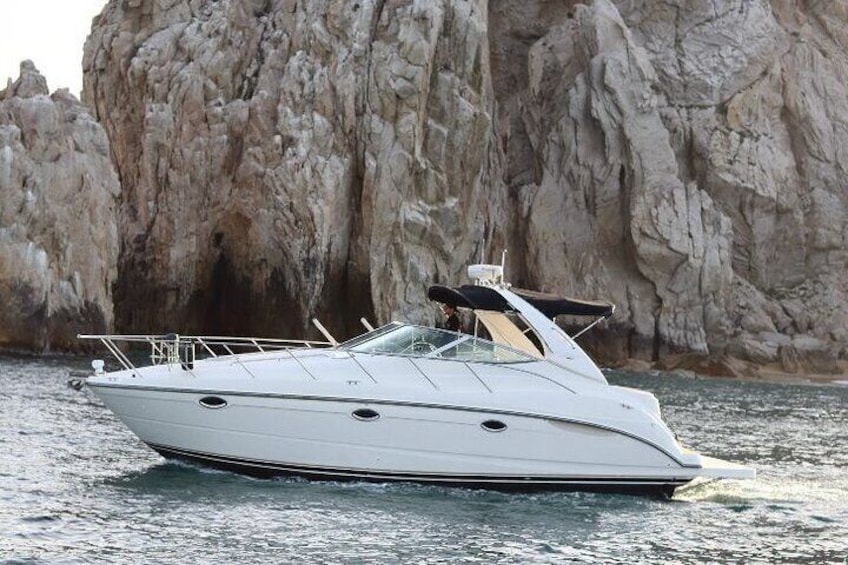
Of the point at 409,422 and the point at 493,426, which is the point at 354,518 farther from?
the point at 493,426

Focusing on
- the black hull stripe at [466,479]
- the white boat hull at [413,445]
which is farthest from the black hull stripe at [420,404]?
the black hull stripe at [466,479]

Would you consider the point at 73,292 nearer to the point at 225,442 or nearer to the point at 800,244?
the point at 225,442

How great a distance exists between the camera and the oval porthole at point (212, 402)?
17.5 m

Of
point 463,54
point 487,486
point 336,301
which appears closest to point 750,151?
point 463,54

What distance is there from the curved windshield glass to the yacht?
78 mm

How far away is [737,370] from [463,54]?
842 inches

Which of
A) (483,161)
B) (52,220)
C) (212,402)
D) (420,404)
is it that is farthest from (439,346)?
(483,161)

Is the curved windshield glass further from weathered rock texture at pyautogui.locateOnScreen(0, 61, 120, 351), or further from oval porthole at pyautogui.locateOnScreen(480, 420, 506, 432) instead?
weathered rock texture at pyautogui.locateOnScreen(0, 61, 120, 351)

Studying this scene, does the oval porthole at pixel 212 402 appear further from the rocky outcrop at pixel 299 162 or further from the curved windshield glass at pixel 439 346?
the rocky outcrop at pixel 299 162

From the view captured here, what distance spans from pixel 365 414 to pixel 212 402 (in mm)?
2324

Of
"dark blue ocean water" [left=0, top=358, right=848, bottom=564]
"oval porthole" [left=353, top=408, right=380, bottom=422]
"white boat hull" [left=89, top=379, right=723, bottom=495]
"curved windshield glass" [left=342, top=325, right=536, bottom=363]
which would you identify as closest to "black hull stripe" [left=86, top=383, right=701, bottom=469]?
"white boat hull" [left=89, top=379, right=723, bottom=495]

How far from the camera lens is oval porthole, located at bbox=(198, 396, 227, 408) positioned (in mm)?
17469

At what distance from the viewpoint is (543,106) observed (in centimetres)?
6969

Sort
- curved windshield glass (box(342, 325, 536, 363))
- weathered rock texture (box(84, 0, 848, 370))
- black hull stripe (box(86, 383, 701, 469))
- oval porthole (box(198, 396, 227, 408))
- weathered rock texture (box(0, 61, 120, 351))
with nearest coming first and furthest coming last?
1. black hull stripe (box(86, 383, 701, 469))
2. oval porthole (box(198, 396, 227, 408))
3. curved windshield glass (box(342, 325, 536, 363))
4. weathered rock texture (box(0, 61, 120, 351))
5. weathered rock texture (box(84, 0, 848, 370))
